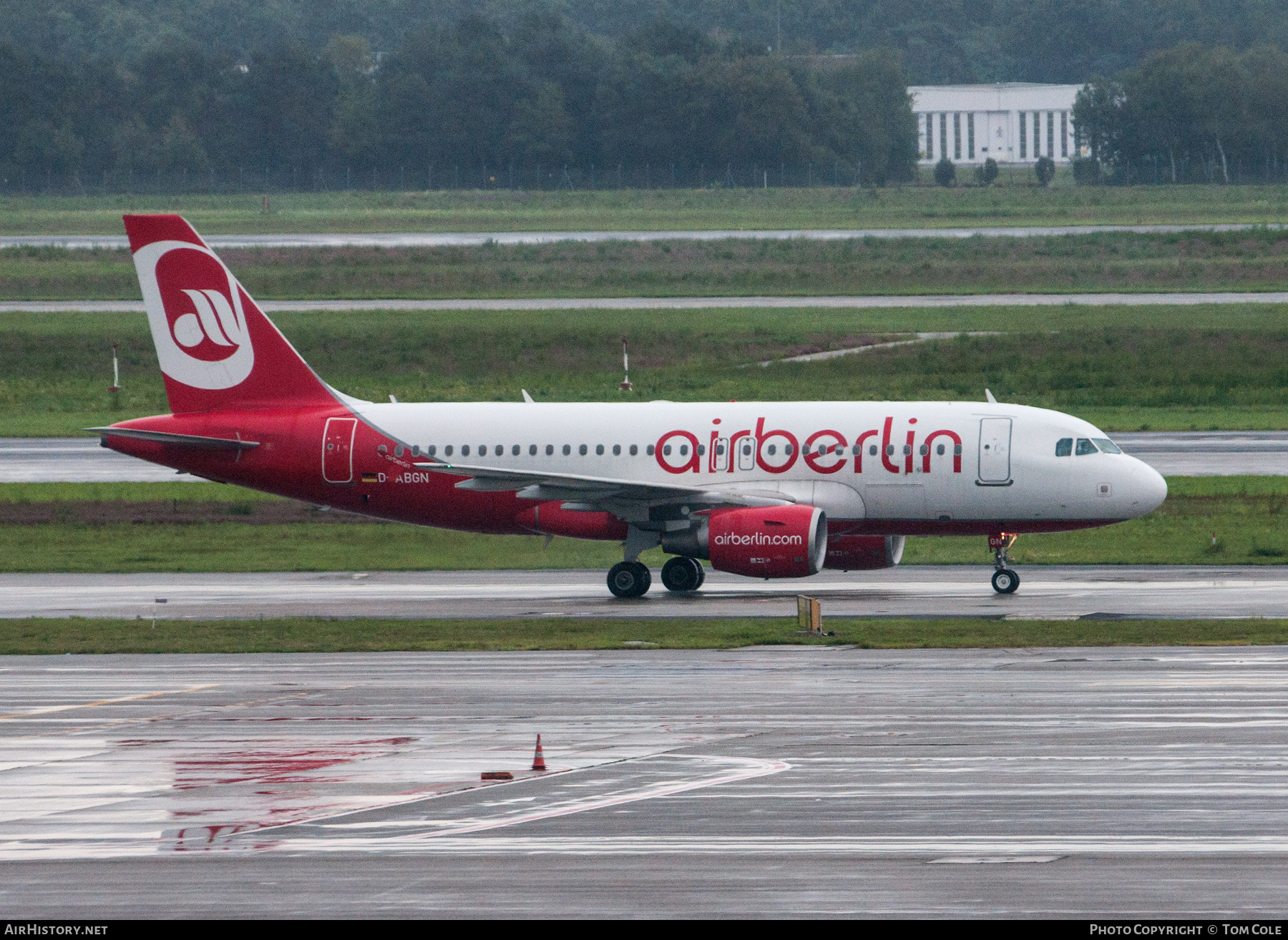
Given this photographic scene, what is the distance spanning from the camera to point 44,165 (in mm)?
159625

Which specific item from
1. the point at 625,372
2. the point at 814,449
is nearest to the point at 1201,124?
the point at 625,372

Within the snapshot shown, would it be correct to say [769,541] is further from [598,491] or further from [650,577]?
[598,491]

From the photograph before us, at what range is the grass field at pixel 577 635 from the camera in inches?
1089

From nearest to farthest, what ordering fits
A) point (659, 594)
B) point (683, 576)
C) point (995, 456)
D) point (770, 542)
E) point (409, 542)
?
1. point (770, 542)
2. point (995, 456)
3. point (683, 576)
4. point (659, 594)
5. point (409, 542)

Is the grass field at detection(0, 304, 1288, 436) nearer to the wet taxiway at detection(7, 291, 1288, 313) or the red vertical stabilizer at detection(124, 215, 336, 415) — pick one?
the wet taxiway at detection(7, 291, 1288, 313)

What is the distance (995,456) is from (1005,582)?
96.4 inches

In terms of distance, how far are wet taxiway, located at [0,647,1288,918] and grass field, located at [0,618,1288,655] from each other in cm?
140

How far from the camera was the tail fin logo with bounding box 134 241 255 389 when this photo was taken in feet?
123

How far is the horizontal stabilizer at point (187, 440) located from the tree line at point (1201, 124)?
12994cm

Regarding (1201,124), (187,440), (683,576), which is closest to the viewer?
(683,576)

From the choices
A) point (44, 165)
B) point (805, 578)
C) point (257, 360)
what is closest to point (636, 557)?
point (805, 578)

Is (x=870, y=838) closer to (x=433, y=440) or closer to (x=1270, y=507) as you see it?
(x=433, y=440)

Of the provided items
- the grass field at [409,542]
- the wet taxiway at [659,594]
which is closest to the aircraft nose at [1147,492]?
the wet taxiway at [659,594]

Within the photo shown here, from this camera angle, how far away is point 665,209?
138 m
